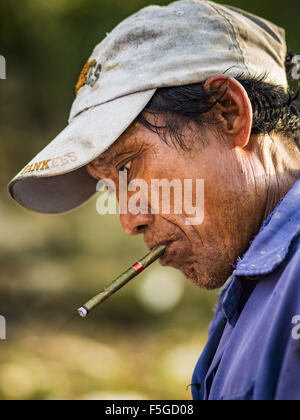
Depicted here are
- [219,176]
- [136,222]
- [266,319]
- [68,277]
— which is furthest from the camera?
[68,277]

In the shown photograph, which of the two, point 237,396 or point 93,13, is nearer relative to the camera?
point 237,396

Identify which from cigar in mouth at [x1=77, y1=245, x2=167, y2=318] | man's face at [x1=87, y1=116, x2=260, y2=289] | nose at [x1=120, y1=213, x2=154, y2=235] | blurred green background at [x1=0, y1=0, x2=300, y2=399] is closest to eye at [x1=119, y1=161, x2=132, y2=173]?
man's face at [x1=87, y1=116, x2=260, y2=289]

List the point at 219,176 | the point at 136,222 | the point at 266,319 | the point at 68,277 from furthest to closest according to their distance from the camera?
the point at 68,277 → the point at 136,222 → the point at 219,176 → the point at 266,319

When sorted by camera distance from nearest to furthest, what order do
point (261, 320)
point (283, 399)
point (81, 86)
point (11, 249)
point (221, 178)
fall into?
point (283, 399) < point (261, 320) < point (221, 178) < point (81, 86) < point (11, 249)

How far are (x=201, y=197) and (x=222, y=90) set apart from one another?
28cm

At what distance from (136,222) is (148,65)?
412 mm

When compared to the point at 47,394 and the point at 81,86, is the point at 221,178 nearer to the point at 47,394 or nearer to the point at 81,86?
the point at 81,86

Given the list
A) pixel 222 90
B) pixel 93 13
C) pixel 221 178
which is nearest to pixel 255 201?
pixel 221 178

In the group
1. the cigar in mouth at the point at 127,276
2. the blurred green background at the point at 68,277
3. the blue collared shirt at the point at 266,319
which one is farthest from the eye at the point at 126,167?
the blurred green background at the point at 68,277

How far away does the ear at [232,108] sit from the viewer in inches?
45.8

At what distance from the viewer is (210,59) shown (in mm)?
1195

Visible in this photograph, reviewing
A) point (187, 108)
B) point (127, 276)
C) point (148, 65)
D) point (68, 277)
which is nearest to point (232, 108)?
point (187, 108)

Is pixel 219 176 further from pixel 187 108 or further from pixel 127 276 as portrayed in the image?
pixel 127 276

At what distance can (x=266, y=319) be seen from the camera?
34.9 inches
